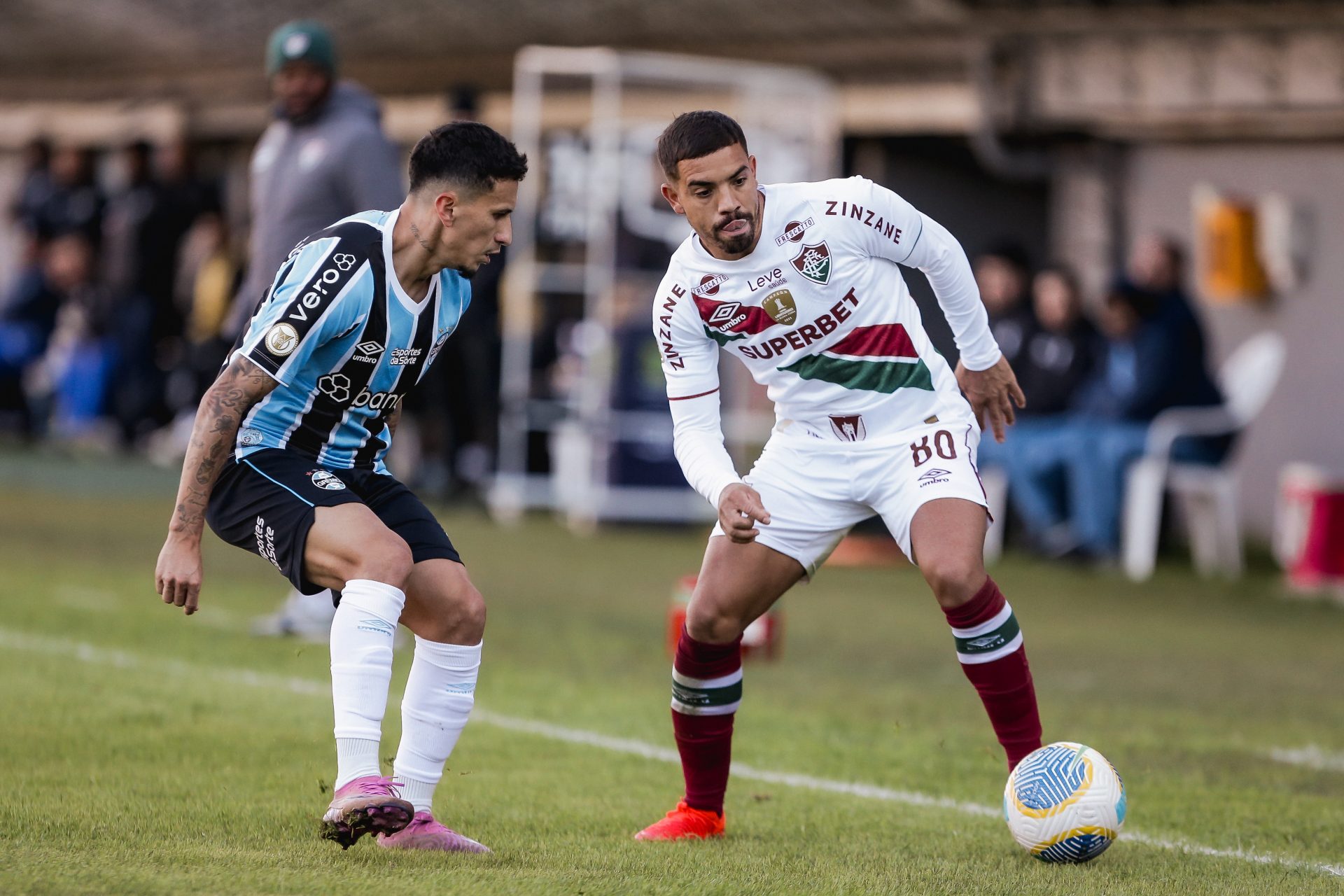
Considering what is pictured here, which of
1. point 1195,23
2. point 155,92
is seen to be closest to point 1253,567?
point 1195,23

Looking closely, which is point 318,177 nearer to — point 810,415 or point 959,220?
point 810,415

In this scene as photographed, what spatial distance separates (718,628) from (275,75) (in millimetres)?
4296

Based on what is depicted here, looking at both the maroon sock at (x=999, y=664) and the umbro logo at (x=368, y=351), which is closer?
the umbro logo at (x=368, y=351)

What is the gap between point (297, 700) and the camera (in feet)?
24.2

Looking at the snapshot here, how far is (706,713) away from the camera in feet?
18.0

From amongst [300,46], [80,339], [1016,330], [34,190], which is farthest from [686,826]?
[34,190]

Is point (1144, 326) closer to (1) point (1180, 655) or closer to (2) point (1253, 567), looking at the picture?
(2) point (1253, 567)

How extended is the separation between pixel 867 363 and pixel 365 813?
6.50 feet

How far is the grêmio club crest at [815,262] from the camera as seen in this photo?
17.6ft

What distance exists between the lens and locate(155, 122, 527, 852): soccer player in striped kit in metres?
4.80

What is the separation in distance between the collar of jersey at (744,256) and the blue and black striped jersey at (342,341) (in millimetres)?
667

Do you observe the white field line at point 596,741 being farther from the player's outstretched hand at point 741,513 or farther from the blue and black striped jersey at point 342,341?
the blue and black striped jersey at point 342,341

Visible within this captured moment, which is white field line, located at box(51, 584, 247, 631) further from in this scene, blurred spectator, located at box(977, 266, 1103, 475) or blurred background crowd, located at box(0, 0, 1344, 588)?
blurred spectator, located at box(977, 266, 1103, 475)

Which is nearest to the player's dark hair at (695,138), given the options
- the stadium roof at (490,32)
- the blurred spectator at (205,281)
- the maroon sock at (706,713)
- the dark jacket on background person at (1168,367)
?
the maroon sock at (706,713)
